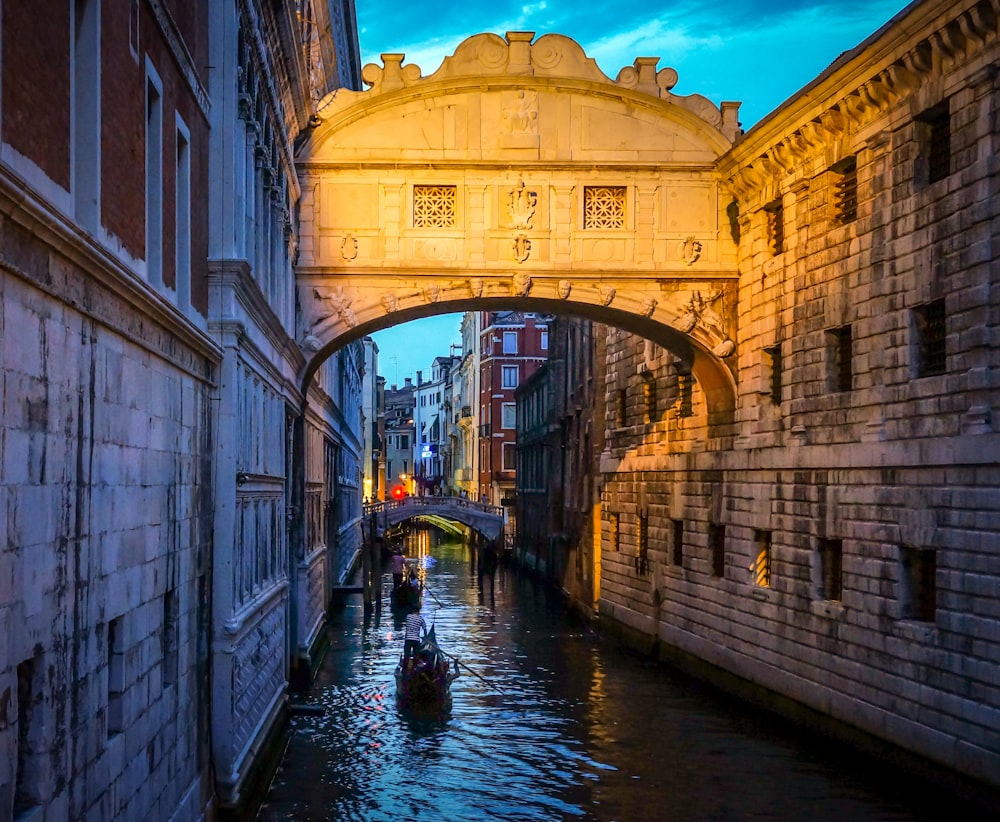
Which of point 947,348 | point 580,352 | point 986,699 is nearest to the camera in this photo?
point 986,699

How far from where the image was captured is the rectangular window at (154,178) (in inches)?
359

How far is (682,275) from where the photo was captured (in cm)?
2047

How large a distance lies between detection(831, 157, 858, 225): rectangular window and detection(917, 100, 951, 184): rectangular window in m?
1.92

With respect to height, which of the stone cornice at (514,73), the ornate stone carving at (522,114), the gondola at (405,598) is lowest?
the gondola at (405,598)

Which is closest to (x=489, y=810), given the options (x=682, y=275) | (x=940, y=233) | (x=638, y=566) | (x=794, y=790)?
(x=794, y=790)

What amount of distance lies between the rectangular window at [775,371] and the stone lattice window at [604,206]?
124 inches

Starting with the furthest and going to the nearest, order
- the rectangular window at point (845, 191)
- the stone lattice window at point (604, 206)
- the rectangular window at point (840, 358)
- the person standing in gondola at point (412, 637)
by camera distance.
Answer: the person standing in gondola at point (412, 637)
the stone lattice window at point (604, 206)
the rectangular window at point (845, 191)
the rectangular window at point (840, 358)

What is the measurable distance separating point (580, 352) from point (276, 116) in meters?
19.0

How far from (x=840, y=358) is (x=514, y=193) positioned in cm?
610

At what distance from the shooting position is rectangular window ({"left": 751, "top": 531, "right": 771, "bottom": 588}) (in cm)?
1917

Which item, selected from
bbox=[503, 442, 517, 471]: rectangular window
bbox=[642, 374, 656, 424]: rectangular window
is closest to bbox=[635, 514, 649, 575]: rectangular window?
bbox=[642, 374, 656, 424]: rectangular window

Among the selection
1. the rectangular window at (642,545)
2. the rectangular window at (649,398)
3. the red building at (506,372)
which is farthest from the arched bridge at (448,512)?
the rectangular window at (649,398)

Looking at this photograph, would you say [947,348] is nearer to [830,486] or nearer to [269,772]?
[830,486]

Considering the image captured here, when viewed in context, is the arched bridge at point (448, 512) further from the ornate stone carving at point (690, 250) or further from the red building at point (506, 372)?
the ornate stone carving at point (690, 250)
